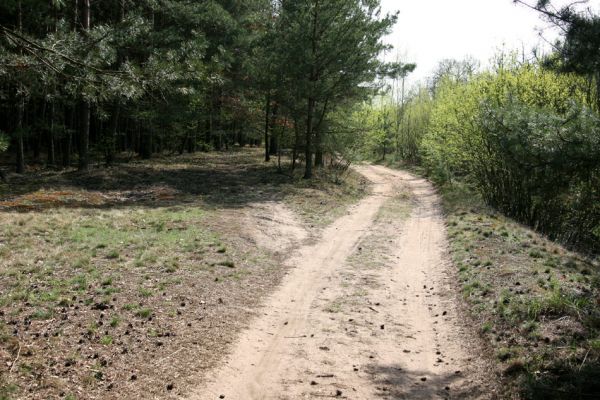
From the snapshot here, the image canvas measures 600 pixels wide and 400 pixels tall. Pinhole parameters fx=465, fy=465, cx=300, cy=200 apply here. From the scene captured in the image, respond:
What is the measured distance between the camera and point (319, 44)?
21578 millimetres

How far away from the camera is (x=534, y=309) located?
7.39 metres

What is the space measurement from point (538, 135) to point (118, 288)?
729 centimetres

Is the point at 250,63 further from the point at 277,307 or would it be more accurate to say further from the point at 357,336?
the point at 357,336

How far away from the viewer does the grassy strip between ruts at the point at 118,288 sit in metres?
5.68

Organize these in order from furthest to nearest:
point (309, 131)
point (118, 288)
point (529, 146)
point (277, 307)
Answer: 1. point (309, 131)
2. point (277, 307)
3. point (118, 288)
4. point (529, 146)

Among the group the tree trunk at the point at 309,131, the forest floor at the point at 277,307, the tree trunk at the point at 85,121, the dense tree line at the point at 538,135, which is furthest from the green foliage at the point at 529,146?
the tree trunk at the point at 85,121

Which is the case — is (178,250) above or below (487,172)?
below

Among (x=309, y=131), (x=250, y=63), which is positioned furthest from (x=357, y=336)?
(x=250, y=63)

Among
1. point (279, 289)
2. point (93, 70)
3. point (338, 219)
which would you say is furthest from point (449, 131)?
point (93, 70)

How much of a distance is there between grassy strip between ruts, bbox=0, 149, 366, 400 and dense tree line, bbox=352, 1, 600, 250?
537 cm

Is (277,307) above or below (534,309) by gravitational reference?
below

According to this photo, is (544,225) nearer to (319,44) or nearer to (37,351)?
(319,44)

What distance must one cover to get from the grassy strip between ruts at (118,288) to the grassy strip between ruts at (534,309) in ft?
13.2

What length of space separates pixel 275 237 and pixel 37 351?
8224mm
